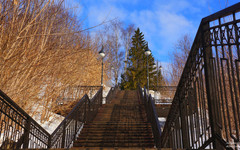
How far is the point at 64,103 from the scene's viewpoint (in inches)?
479

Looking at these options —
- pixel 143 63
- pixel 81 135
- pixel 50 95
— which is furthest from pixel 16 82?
pixel 143 63

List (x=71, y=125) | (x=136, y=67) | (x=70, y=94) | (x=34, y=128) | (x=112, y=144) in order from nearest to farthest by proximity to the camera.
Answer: (x=34, y=128) < (x=112, y=144) < (x=71, y=125) < (x=70, y=94) < (x=136, y=67)

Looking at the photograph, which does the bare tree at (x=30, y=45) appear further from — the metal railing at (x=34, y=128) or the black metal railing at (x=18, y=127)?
the black metal railing at (x=18, y=127)

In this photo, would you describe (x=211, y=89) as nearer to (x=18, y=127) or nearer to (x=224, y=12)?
(x=224, y=12)

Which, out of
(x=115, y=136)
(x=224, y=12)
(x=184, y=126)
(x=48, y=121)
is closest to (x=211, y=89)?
(x=224, y=12)

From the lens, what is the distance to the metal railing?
139 inches

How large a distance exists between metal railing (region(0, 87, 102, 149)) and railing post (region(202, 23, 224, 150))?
3405 millimetres

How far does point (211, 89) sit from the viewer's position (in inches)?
84.3

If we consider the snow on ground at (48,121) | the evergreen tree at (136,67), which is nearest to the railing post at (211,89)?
the snow on ground at (48,121)

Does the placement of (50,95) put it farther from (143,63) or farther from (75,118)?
(143,63)

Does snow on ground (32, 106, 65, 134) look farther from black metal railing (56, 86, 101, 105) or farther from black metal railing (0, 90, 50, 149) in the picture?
black metal railing (0, 90, 50, 149)

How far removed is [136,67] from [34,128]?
93.2 feet

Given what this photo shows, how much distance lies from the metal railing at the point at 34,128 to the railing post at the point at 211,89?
341 centimetres

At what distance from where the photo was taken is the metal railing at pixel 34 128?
3.54 metres
